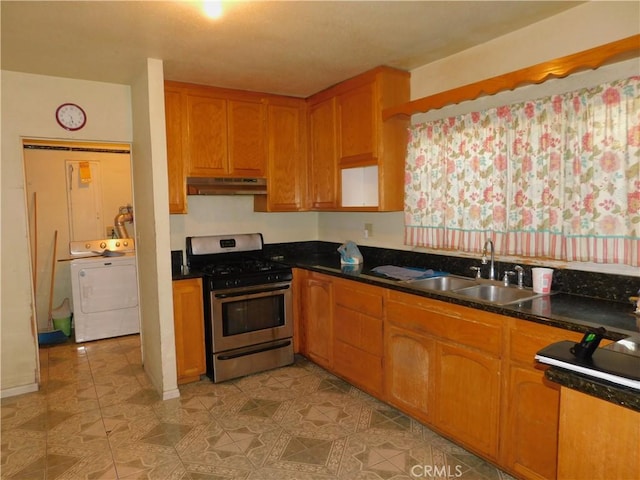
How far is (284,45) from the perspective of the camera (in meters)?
2.65

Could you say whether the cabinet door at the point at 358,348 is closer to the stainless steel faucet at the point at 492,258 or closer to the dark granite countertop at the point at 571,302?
the dark granite countertop at the point at 571,302

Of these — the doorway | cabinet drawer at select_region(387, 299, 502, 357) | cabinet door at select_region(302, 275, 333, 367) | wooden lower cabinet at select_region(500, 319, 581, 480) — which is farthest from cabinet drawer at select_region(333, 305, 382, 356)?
the doorway

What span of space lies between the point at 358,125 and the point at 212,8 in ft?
5.25

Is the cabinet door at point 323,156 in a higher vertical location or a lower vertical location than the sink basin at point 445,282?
higher

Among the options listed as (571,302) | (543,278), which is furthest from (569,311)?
(543,278)

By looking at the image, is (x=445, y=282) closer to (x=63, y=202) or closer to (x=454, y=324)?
(x=454, y=324)

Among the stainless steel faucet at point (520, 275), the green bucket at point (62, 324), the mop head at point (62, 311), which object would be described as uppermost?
the stainless steel faucet at point (520, 275)

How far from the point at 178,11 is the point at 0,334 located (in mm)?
2768

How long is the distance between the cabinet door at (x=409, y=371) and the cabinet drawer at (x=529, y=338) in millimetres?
528

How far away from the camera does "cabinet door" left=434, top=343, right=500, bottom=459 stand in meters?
2.17

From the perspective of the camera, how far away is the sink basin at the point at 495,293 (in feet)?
8.24

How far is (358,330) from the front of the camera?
121 inches

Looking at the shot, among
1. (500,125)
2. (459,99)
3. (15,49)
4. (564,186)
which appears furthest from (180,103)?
(564,186)

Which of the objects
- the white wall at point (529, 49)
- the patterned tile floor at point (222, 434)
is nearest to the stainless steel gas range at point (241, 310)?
the patterned tile floor at point (222, 434)
